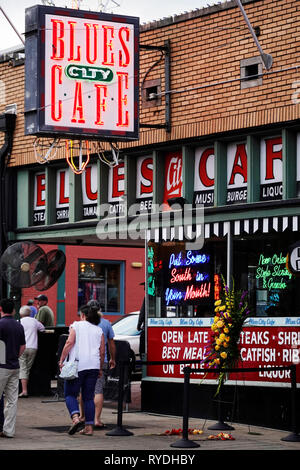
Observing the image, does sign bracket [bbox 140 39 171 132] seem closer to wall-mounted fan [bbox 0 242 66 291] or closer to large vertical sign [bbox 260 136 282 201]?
large vertical sign [bbox 260 136 282 201]

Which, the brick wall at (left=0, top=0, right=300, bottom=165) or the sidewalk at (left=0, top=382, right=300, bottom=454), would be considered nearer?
the sidewalk at (left=0, top=382, right=300, bottom=454)

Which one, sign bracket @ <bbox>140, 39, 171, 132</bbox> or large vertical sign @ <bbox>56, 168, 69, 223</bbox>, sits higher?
sign bracket @ <bbox>140, 39, 171, 132</bbox>

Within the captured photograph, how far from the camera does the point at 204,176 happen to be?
54.5 ft

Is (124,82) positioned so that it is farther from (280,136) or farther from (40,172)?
(40,172)

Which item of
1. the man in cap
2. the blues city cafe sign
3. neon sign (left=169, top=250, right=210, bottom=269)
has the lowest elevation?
the man in cap

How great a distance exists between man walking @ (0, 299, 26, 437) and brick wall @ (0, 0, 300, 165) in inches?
175

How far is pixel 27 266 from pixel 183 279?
14.2 feet

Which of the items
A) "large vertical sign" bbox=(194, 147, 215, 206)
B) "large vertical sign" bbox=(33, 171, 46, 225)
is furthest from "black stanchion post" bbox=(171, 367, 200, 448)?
"large vertical sign" bbox=(33, 171, 46, 225)

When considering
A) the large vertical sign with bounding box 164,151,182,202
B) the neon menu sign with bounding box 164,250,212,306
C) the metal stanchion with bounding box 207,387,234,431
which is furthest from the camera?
the large vertical sign with bounding box 164,151,182,202

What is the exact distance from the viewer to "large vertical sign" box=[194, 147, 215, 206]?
54.0ft

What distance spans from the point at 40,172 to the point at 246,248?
19.7 feet

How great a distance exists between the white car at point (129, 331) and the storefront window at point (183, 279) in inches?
188

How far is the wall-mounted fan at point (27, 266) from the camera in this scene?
19.8 m
